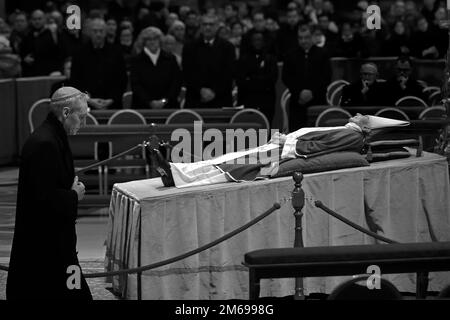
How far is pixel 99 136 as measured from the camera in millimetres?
12250

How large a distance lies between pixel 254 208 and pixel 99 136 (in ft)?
13.8

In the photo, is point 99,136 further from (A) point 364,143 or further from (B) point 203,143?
(A) point 364,143

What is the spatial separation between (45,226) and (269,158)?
7.87 ft

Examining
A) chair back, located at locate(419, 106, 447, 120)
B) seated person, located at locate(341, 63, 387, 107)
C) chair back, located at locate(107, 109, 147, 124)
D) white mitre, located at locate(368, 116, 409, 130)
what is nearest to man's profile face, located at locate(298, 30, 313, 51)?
seated person, located at locate(341, 63, 387, 107)

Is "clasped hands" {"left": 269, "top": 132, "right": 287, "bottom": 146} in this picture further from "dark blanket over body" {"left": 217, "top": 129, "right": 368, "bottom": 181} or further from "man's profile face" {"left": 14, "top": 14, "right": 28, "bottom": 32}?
"man's profile face" {"left": 14, "top": 14, "right": 28, "bottom": 32}

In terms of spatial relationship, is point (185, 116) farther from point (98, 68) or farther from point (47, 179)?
point (47, 179)

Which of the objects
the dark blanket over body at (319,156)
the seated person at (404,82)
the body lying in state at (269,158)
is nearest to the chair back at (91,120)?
the seated person at (404,82)

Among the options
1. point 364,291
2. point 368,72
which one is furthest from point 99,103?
point 364,291

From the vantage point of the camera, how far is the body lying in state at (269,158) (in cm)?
852

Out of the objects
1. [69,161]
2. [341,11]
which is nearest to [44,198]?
[69,161]

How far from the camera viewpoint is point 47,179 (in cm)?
664

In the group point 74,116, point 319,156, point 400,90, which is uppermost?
point 74,116

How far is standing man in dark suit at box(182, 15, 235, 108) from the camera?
1446 centimetres

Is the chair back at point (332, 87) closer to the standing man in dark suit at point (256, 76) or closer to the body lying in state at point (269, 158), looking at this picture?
the standing man in dark suit at point (256, 76)
